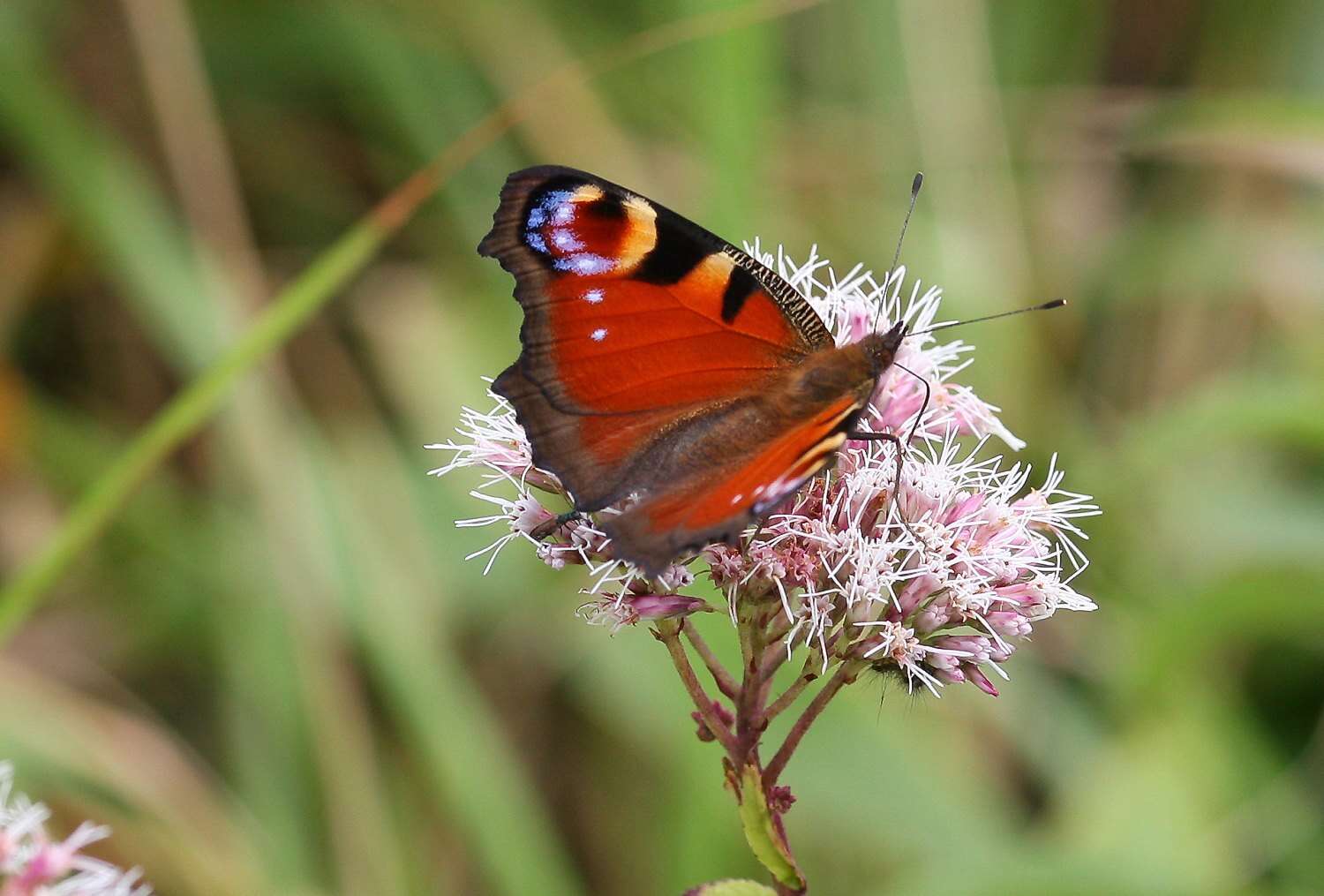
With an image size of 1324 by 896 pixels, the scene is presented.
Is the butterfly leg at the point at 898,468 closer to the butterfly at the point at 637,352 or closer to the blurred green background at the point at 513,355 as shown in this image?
the butterfly at the point at 637,352

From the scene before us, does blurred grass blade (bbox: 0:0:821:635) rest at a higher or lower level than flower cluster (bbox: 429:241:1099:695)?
higher

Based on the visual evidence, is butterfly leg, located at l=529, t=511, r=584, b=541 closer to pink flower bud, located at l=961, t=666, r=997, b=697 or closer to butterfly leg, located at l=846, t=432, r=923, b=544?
butterfly leg, located at l=846, t=432, r=923, b=544

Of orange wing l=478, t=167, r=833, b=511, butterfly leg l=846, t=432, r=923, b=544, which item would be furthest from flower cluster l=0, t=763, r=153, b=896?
butterfly leg l=846, t=432, r=923, b=544

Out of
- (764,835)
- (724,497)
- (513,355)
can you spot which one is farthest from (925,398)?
(513,355)

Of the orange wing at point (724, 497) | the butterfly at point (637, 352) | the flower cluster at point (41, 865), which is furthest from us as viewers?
the butterfly at point (637, 352)

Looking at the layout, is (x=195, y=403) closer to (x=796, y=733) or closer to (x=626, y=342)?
(x=626, y=342)

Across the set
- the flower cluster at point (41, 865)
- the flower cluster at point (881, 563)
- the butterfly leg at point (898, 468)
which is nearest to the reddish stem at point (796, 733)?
the flower cluster at point (881, 563)
